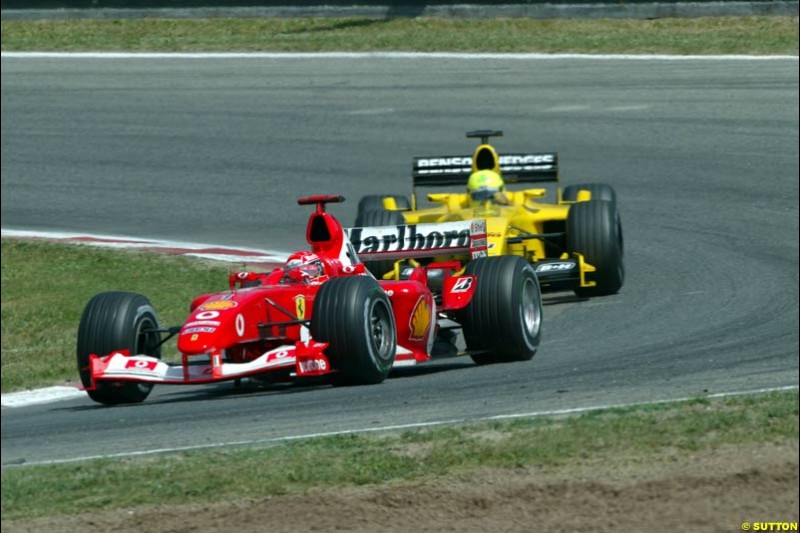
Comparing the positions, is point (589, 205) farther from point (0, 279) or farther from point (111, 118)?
point (111, 118)

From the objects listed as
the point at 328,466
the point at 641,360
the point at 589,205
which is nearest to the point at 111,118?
the point at 589,205

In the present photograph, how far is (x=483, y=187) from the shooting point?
15.1 metres

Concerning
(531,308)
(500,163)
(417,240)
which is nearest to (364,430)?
(531,308)

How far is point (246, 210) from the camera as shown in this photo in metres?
19.3

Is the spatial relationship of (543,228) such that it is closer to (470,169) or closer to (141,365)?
(470,169)

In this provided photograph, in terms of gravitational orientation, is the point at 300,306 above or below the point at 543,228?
below

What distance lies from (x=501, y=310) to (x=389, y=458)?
3.12 m

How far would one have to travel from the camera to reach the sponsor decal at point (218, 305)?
10.4 m

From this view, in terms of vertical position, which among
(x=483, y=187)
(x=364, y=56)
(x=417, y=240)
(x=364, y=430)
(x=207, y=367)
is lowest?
(x=364, y=430)

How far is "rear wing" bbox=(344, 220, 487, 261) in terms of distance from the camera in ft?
41.1

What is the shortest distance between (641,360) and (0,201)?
11175mm

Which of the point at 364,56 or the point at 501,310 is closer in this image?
the point at 501,310

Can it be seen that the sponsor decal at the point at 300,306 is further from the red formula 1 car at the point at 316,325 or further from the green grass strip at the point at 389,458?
the green grass strip at the point at 389,458

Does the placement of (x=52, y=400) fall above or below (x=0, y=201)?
below
